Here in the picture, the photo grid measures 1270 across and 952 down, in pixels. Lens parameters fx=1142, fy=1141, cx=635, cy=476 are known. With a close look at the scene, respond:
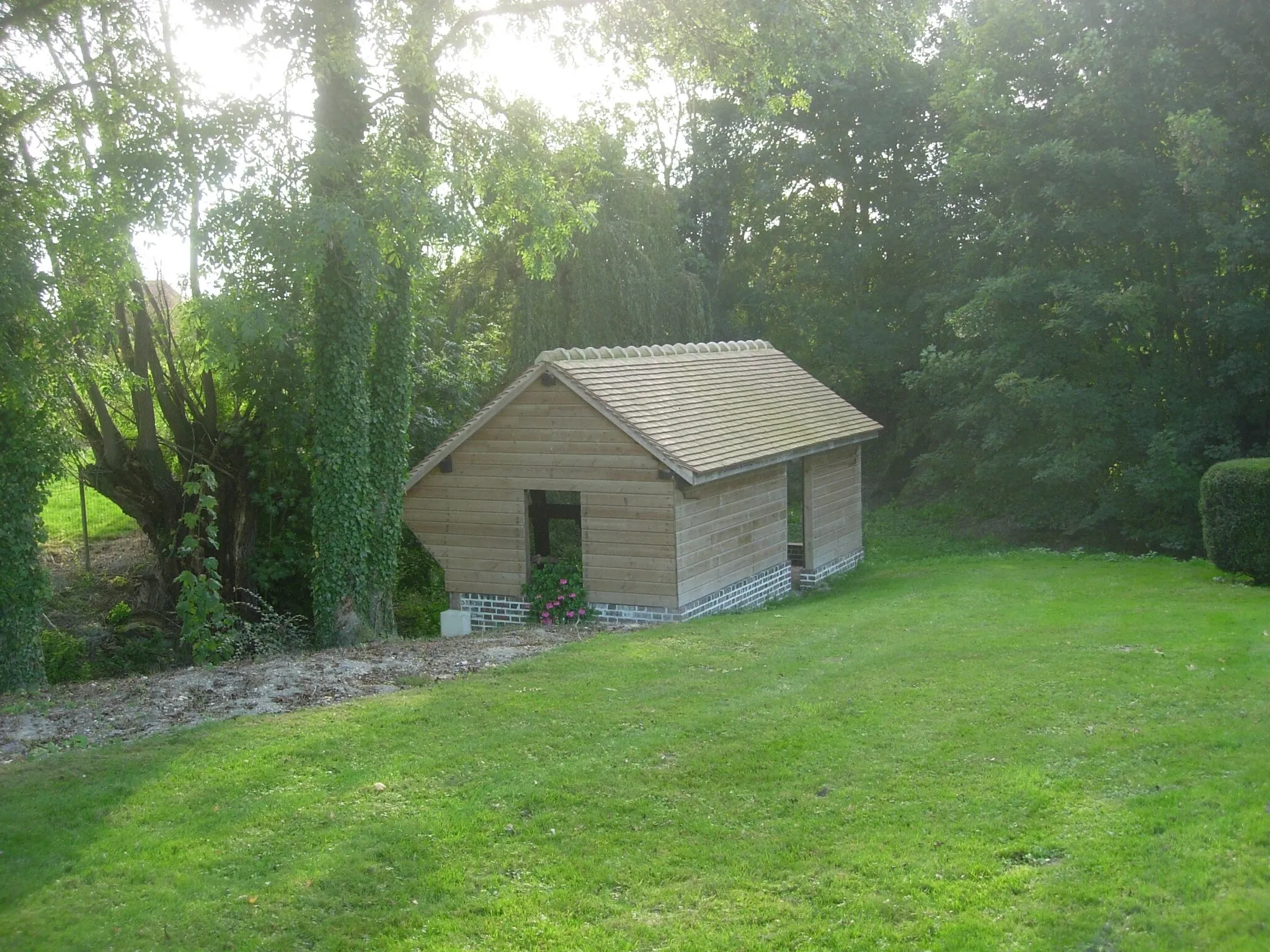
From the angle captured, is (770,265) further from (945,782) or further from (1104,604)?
(945,782)

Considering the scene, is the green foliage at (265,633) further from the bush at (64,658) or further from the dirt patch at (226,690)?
the bush at (64,658)

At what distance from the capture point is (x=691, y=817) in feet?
23.3

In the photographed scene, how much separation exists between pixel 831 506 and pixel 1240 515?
6550 millimetres

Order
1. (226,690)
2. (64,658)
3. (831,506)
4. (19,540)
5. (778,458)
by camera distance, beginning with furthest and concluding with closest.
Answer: (831,506) < (778,458) < (64,658) < (19,540) < (226,690)

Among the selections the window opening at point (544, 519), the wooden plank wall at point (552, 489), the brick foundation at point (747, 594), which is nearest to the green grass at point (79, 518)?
the wooden plank wall at point (552, 489)

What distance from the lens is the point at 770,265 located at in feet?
122

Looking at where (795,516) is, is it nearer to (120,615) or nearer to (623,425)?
(623,425)

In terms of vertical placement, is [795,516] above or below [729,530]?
below

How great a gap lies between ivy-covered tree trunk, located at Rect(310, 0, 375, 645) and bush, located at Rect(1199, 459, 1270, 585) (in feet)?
41.4

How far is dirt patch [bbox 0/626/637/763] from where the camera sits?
9062 mm

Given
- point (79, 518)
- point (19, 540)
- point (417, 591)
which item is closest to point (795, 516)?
point (417, 591)

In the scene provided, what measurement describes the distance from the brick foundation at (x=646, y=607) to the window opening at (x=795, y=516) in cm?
191

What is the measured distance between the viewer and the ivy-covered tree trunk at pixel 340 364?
1300 centimetres

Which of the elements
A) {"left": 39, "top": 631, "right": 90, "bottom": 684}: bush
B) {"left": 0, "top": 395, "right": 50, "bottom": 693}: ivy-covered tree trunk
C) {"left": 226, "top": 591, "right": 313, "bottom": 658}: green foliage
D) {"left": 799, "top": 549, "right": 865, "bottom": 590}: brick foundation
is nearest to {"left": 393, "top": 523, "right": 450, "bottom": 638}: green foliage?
{"left": 226, "top": 591, "right": 313, "bottom": 658}: green foliage
